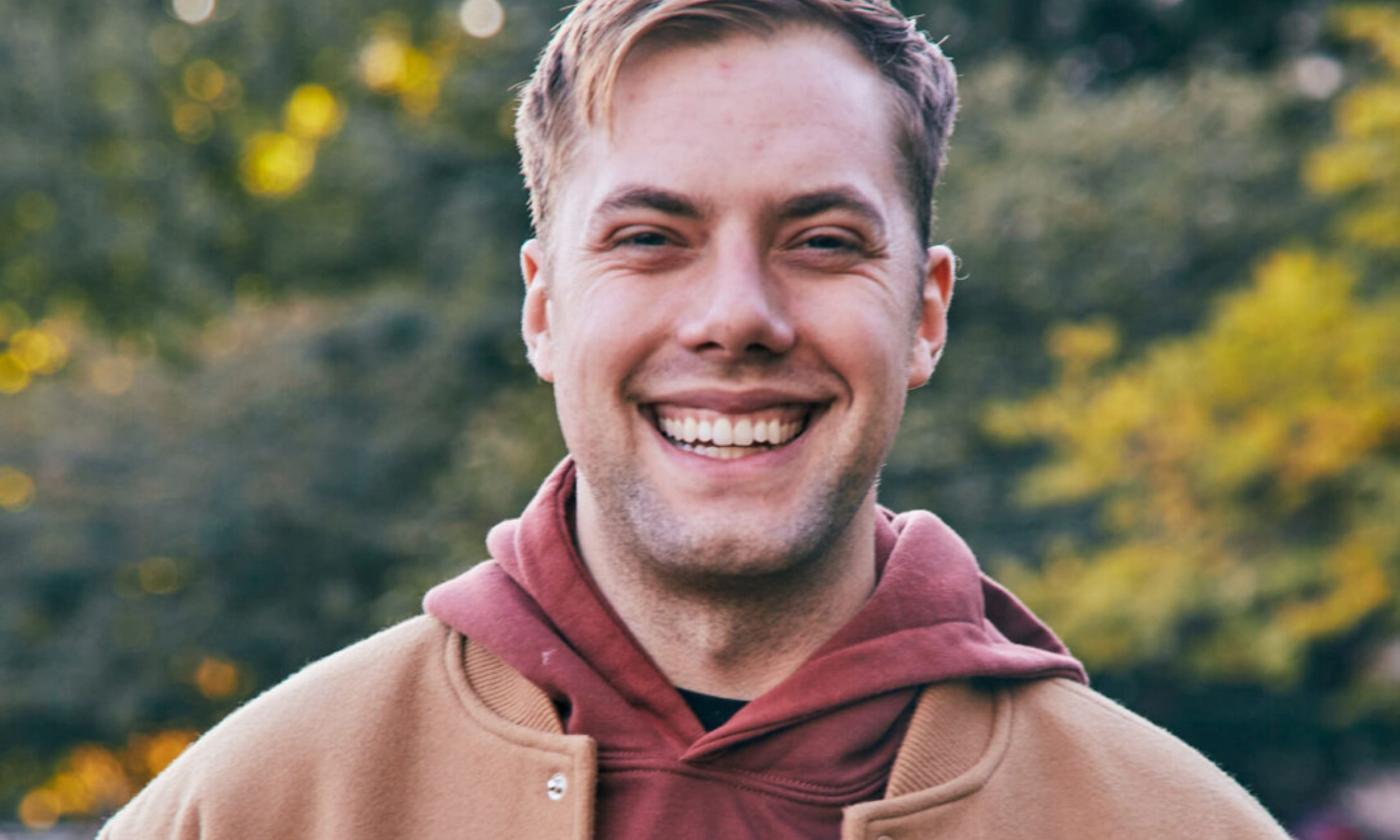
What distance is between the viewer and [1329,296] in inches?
513

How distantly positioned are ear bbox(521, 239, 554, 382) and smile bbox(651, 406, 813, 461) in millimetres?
238

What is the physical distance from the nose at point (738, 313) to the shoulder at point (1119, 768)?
0.64 meters

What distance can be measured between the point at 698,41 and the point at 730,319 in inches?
15.6

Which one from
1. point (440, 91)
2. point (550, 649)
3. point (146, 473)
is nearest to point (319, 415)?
point (146, 473)

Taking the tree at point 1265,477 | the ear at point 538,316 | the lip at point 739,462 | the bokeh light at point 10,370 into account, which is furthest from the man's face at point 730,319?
the bokeh light at point 10,370

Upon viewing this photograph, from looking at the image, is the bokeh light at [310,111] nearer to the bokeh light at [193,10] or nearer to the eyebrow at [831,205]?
the bokeh light at [193,10]

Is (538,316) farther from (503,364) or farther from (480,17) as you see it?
(480,17)

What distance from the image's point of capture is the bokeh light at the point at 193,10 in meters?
23.3

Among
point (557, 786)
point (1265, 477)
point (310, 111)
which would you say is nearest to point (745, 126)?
point (557, 786)

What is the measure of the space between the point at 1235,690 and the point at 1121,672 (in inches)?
41.4

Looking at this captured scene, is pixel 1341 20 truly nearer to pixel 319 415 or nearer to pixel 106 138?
pixel 319 415

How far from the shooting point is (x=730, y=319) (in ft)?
8.43

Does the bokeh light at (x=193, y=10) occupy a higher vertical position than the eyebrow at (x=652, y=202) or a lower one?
lower

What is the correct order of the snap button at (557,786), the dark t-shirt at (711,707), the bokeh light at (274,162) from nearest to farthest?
the snap button at (557,786) → the dark t-shirt at (711,707) → the bokeh light at (274,162)
